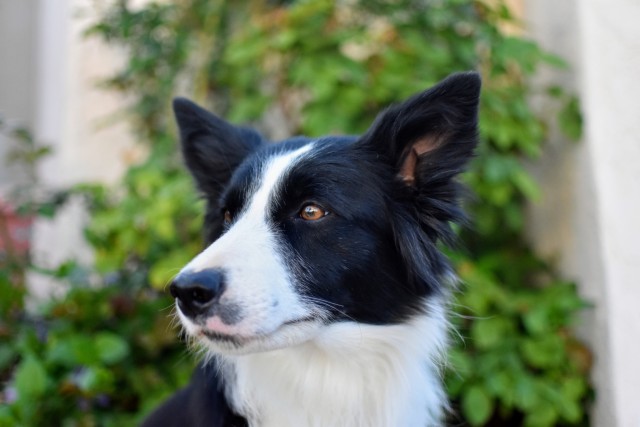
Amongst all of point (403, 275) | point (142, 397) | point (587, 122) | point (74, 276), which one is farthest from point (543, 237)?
point (74, 276)

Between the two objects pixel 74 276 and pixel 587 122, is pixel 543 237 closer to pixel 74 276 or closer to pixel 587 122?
pixel 587 122

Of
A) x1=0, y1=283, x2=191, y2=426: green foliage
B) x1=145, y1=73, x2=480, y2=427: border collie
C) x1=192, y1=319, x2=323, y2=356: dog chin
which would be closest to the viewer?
x1=192, y1=319, x2=323, y2=356: dog chin

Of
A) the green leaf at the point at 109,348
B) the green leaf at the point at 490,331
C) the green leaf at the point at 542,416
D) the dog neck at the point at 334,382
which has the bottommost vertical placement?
the green leaf at the point at 542,416

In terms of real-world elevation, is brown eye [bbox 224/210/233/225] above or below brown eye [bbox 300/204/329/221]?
below

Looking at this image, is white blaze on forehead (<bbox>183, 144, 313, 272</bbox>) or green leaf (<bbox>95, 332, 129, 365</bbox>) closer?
white blaze on forehead (<bbox>183, 144, 313, 272</bbox>)

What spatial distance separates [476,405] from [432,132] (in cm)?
160

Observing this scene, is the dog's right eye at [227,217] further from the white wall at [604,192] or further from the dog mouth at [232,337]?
the white wall at [604,192]

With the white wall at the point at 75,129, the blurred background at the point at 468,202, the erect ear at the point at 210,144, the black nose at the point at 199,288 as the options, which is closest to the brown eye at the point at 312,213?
the black nose at the point at 199,288

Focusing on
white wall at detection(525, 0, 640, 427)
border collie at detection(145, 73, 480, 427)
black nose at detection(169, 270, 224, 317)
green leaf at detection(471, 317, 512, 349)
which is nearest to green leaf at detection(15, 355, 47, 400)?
border collie at detection(145, 73, 480, 427)

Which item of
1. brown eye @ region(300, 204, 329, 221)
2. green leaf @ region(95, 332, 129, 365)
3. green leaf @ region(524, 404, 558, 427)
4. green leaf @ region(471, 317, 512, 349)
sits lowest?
green leaf @ region(524, 404, 558, 427)

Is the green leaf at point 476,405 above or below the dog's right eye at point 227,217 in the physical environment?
below

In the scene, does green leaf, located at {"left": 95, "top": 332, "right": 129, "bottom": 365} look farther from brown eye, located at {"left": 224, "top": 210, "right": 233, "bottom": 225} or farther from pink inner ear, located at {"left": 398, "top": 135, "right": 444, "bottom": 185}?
pink inner ear, located at {"left": 398, "top": 135, "right": 444, "bottom": 185}

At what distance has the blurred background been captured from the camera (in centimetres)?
309

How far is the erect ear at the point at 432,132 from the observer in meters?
2.11
